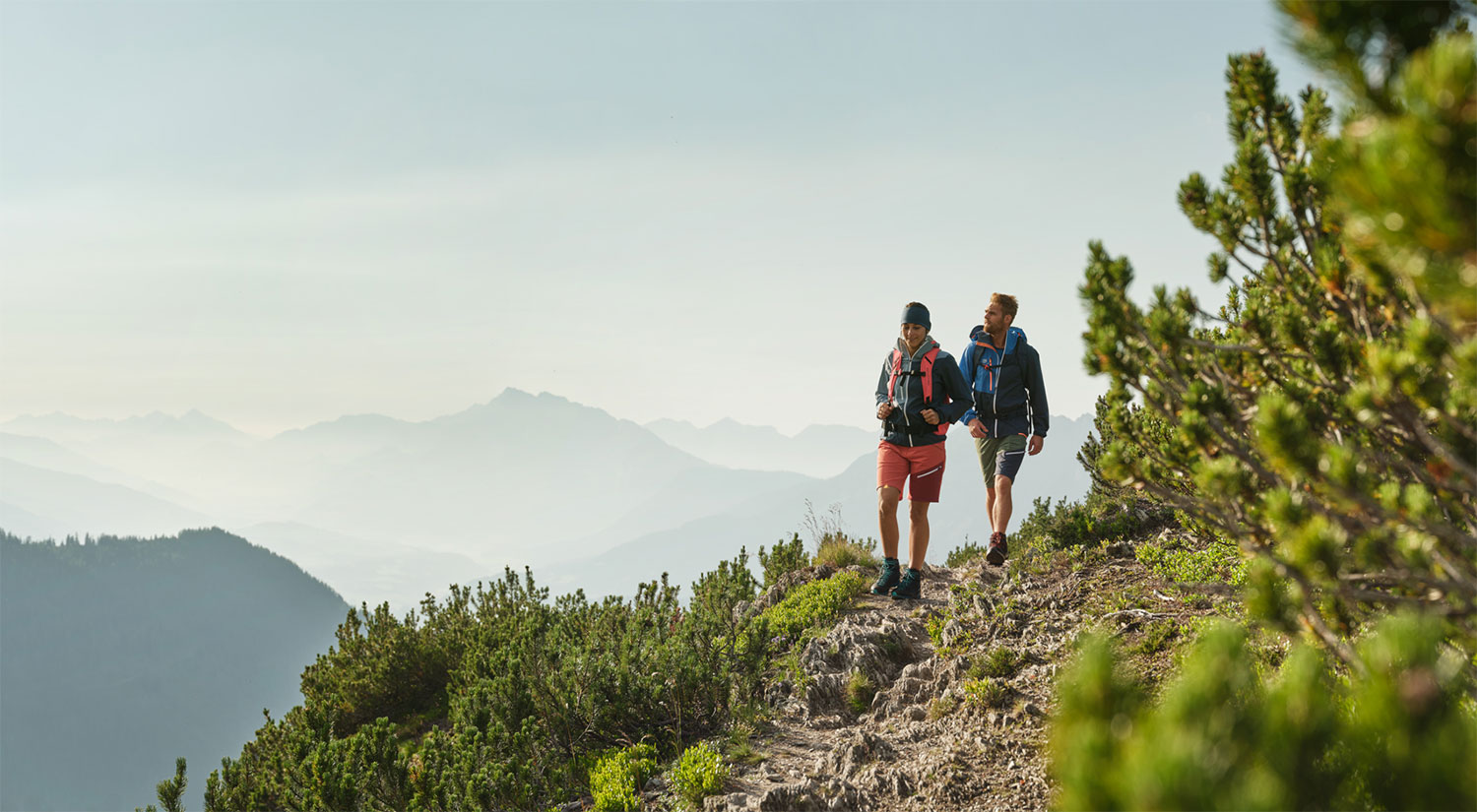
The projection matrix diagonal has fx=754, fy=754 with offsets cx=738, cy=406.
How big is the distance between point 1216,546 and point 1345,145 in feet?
17.7

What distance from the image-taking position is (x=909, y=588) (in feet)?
27.3

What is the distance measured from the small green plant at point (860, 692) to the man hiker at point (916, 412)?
1.77 metres

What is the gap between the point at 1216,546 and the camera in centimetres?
626

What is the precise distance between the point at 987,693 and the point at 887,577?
3.46 m

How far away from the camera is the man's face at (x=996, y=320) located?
26.8 feet

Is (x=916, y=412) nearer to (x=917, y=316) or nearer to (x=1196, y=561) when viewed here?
(x=917, y=316)

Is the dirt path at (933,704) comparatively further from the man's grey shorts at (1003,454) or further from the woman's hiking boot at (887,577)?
the man's grey shorts at (1003,454)

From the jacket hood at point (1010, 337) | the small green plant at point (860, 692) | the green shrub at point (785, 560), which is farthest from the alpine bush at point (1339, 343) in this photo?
the green shrub at point (785, 560)

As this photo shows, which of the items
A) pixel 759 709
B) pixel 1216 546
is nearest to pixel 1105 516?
pixel 1216 546

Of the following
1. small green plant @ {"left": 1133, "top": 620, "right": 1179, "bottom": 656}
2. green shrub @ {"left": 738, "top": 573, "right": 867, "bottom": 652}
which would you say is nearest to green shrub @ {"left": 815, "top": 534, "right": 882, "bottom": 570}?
green shrub @ {"left": 738, "top": 573, "right": 867, "bottom": 652}

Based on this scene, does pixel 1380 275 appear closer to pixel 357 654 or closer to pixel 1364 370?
pixel 1364 370

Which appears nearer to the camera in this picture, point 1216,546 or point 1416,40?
point 1416,40

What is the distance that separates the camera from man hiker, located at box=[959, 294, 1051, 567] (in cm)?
802

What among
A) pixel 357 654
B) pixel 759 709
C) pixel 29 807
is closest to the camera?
pixel 759 709
